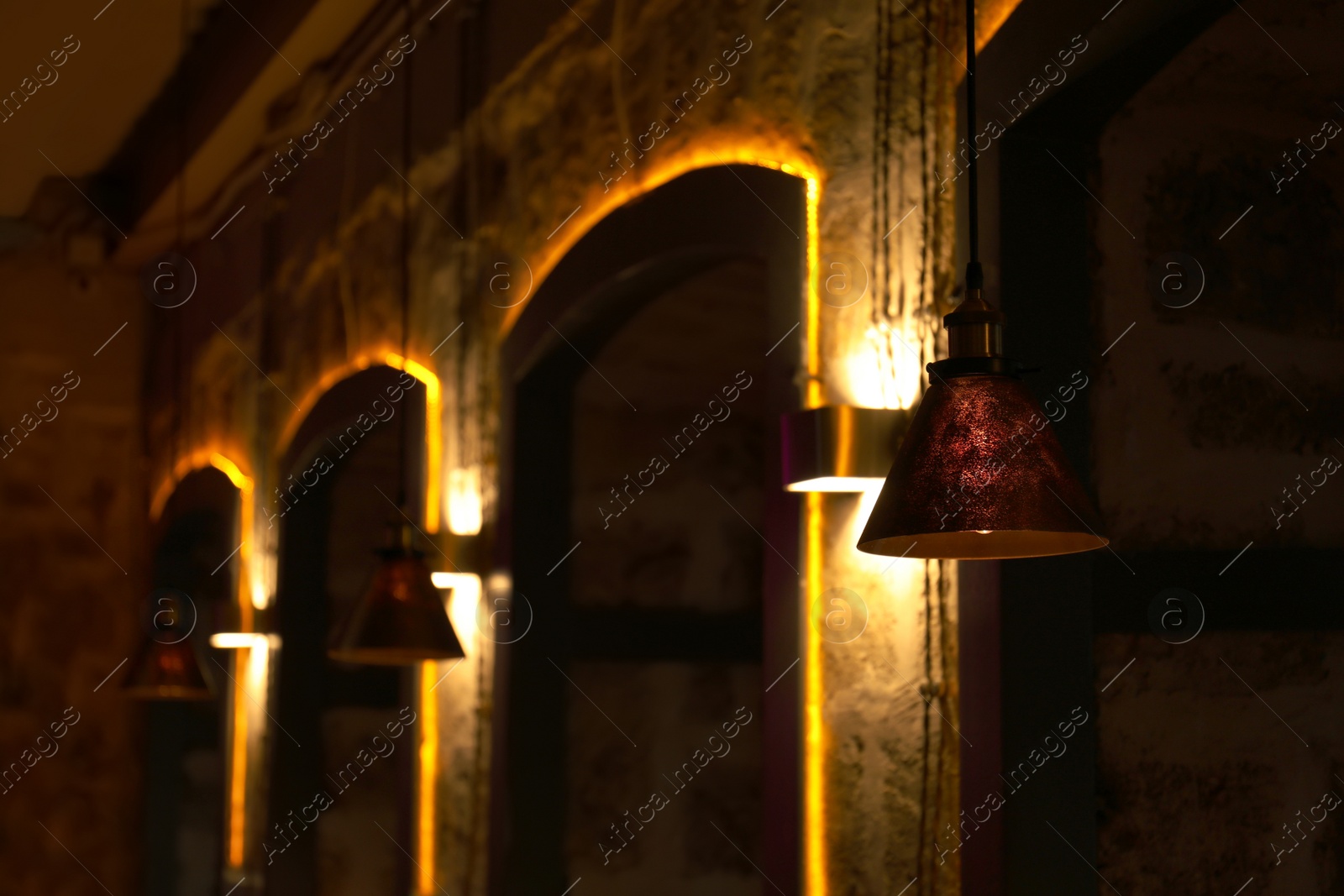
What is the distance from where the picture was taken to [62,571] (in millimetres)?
8711

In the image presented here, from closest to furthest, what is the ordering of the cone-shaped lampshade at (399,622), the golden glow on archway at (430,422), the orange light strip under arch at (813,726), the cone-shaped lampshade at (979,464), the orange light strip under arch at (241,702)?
the cone-shaped lampshade at (979,464)
the orange light strip under arch at (813,726)
the cone-shaped lampshade at (399,622)
the golden glow on archway at (430,422)
the orange light strip under arch at (241,702)

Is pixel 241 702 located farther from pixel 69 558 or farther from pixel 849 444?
pixel 849 444

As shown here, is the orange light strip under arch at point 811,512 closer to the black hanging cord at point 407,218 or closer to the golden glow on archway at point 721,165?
the golden glow on archway at point 721,165

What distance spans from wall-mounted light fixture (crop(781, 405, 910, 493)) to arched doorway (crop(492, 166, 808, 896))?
0.84m

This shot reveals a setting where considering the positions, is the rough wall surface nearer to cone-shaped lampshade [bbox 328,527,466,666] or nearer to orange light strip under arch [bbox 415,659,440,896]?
cone-shaped lampshade [bbox 328,527,466,666]

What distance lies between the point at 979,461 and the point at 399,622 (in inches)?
92.6

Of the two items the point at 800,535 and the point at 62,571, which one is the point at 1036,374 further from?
the point at 62,571

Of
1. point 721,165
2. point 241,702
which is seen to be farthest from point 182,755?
point 721,165

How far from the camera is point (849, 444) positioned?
2.71m

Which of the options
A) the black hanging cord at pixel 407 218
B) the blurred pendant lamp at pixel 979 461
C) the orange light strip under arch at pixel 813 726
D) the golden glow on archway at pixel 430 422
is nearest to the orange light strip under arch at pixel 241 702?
the golden glow on archway at pixel 430 422

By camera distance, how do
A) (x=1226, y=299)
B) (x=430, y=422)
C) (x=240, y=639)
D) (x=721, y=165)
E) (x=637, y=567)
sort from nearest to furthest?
(x=1226, y=299) < (x=721, y=165) < (x=637, y=567) < (x=430, y=422) < (x=240, y=639)

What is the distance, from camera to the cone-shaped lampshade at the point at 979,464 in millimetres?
1923

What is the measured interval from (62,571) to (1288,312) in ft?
24.9

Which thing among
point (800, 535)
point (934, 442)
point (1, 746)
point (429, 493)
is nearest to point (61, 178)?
point (1, 746)
